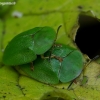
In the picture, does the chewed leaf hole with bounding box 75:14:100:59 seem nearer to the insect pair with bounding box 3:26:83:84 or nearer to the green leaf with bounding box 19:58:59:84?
the insect pair with bounding box 3:26:83:84

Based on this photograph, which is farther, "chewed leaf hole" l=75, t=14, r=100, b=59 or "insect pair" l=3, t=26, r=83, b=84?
"chewed leaf hole" l=75, t=14, r=100, b=59

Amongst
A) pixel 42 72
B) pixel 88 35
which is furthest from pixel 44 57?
pixel 88 35

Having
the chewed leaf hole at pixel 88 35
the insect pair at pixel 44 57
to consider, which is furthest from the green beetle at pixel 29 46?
the chewed leaf hole at pixel 88 35

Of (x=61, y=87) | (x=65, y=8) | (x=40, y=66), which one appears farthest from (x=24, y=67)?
(x=65, y=8)

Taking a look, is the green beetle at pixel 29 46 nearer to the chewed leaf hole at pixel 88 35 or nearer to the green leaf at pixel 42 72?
the green leaf at pixel 42 72

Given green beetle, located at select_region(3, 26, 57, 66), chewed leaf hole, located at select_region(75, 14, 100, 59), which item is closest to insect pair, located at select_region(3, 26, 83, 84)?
green beetle, located at select_region(3, 26, 57, 66)

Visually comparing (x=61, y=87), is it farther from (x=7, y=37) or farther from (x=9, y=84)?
(x=7, y=37)

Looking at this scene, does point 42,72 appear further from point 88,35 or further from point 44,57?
point 88,35
